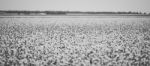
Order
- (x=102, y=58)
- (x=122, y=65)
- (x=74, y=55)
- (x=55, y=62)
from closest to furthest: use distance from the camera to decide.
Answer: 1. (x=122, y=65)
2. (x=55, y=62)
3. (x=102, y=58)
4. (x=74, y=55)

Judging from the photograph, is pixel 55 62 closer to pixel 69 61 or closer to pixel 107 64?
pixel 69 61

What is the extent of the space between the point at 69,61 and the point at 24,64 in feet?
5.36

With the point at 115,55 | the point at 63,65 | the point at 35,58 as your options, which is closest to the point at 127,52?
the point at 115,55

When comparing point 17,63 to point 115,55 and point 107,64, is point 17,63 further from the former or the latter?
point 115,55

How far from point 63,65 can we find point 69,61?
434mm

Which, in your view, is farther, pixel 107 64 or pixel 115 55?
pixel 115 55

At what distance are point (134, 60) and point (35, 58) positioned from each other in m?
3.85

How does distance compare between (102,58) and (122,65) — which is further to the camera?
(102,58)

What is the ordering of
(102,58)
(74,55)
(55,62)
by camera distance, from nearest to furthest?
(55,62), (102,58), (74,55)

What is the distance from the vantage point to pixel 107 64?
5.31 m

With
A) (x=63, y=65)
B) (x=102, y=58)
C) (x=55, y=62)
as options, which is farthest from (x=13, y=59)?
(x=102, y=58)

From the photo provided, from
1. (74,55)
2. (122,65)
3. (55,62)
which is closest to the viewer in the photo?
(122,65)

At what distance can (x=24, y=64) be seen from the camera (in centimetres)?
536

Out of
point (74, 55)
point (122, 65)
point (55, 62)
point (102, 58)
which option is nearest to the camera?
point (122, 65)
